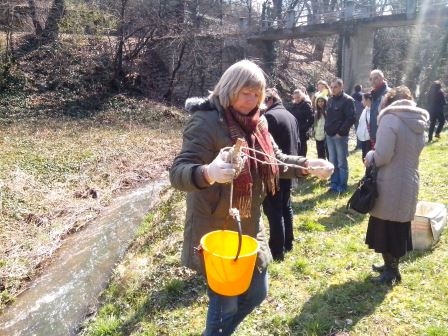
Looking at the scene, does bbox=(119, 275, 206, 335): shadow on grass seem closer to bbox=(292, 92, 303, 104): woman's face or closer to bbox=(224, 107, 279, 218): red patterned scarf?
bbox=(224, 107, 279, 218): red patterned scarf

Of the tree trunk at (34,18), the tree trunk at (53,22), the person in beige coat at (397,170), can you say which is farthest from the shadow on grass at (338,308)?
the tree trunk at (34,18)

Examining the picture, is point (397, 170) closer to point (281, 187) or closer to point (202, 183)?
point (281, 187)

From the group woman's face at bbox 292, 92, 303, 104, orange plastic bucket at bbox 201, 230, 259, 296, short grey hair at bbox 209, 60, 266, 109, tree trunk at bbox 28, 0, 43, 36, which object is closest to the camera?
orange plastic bucket at bbox 201, 230, 259, 296

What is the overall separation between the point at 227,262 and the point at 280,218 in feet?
7.68

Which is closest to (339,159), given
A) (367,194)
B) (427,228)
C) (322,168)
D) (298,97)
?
(298,97)

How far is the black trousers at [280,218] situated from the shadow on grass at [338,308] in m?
0.74

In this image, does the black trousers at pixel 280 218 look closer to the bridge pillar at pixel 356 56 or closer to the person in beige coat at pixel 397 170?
the person in beige coat at pixel 397 170

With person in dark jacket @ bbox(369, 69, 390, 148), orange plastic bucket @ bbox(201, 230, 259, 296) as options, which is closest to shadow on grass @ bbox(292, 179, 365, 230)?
person in dark jacket @ bbox(369, 69, 390, 148)

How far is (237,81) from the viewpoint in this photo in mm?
2422

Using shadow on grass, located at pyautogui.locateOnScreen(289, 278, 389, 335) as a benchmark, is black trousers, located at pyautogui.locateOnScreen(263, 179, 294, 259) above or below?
above

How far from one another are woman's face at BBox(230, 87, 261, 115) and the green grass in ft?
6.90

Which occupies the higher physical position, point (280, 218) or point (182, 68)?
point (182, 68)

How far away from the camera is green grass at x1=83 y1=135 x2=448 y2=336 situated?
12.1ft

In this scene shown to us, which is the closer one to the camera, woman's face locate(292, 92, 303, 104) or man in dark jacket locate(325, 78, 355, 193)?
man in dark jacket locate(325, 78, 355, 193)
